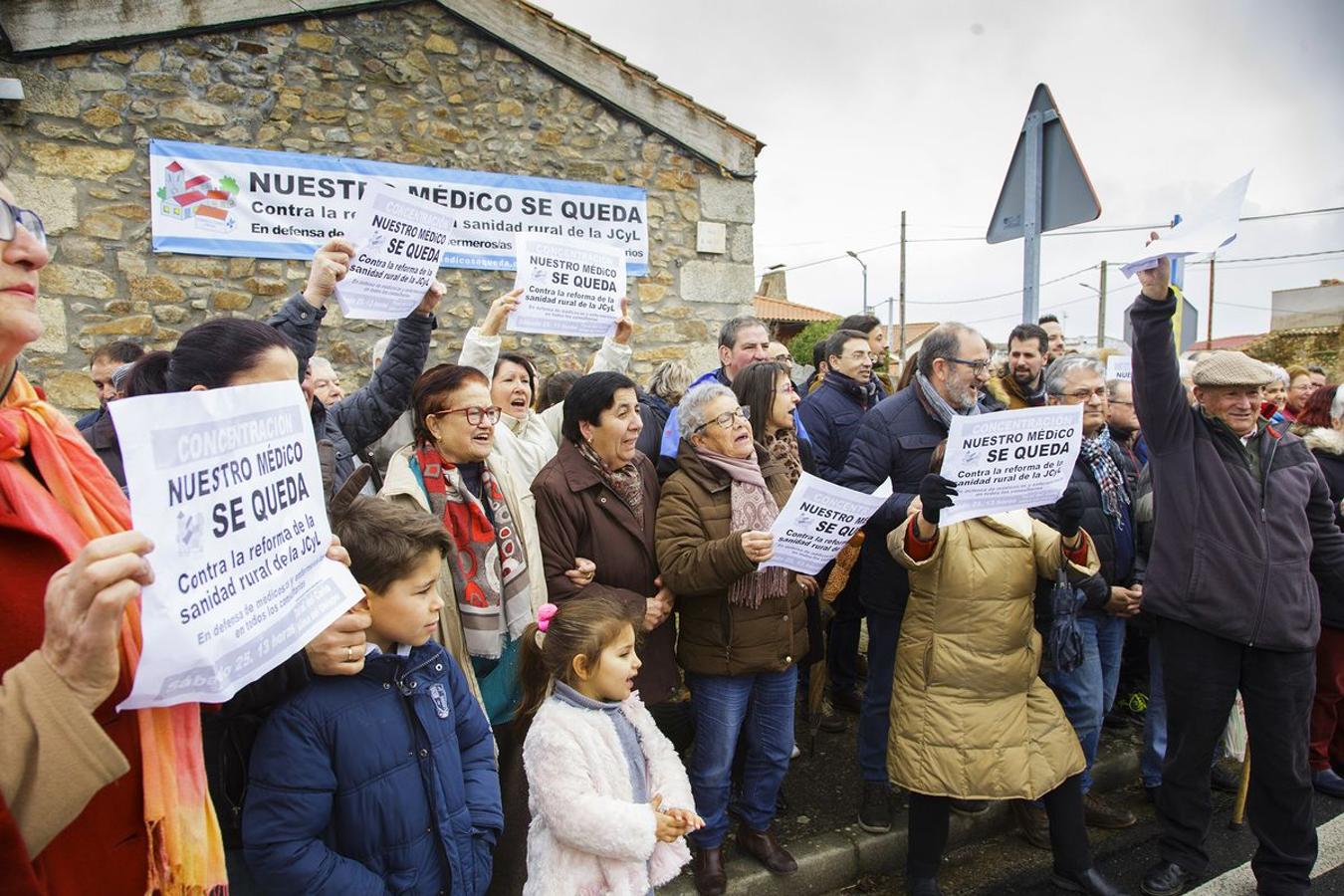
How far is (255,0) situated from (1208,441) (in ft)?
22.0

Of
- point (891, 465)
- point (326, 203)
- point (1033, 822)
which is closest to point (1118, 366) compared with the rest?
point (891, 465)

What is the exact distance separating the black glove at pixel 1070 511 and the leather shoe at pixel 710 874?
191cm

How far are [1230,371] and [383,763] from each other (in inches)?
134

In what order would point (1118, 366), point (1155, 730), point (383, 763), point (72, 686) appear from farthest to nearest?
1. point (1118, 366)
2. point (1155, 730)
3. point (383, 763)
4. point (72, 686)

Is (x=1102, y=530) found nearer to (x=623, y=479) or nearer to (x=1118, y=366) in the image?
(x=1118, y=366)

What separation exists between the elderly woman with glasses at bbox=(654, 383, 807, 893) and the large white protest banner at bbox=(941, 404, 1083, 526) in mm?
757

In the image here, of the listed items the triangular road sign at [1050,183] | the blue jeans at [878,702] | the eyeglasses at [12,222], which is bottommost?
the blue jeans at [878,702]

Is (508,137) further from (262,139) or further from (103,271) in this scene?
(103,271)

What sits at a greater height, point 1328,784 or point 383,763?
point 383,763

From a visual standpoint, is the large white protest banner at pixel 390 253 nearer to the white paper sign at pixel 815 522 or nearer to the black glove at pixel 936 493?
the white paper sign at pixel 815 522

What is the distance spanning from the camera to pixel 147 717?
4.59 feet

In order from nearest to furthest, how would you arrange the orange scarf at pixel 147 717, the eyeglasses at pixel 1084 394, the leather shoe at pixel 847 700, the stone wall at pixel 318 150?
the orange scarf at pixel 147 717, the eyeglasses at pixel 1084 394, the leather shoe at pixel 847 700, the stone wall at pixel 318 150

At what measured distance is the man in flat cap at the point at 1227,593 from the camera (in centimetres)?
320

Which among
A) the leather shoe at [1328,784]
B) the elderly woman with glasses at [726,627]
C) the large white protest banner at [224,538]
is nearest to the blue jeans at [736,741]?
the elderly woman with glasses at [726,627]
